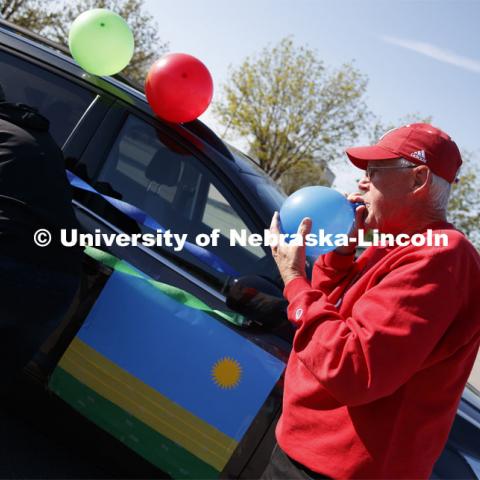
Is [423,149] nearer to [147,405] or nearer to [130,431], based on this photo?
[147,405]

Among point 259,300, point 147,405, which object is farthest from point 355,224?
point 147,405

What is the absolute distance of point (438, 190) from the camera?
1418 millimetres

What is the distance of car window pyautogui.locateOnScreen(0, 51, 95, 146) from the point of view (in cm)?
274

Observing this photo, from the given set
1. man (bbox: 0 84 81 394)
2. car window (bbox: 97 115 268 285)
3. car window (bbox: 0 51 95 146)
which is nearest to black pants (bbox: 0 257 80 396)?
man (bbox: 0 84 81 394)

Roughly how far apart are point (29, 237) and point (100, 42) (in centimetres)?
127

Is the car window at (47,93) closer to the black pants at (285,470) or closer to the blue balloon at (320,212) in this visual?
the blue balloon at (320,212)

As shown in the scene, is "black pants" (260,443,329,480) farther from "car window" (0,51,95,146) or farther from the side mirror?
"car window" (0,51,95,146)

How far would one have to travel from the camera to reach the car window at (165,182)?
2.65 metres

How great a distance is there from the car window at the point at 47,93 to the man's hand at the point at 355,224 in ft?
5.34

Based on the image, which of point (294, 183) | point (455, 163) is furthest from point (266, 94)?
point (455, 163)

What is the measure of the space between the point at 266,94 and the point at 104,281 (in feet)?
72.4

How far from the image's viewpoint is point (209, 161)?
102 inches

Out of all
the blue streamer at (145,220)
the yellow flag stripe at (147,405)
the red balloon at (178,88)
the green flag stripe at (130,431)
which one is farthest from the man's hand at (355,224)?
the red balloon at (178,88)

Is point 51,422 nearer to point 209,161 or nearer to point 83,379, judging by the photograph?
point 83,379
